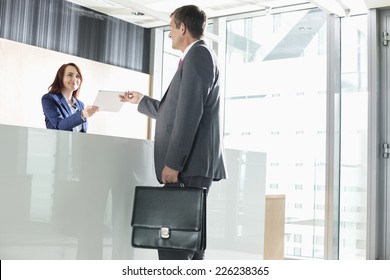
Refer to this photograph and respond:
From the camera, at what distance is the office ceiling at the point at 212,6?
16.3ft

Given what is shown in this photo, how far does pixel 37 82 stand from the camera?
5.02 m

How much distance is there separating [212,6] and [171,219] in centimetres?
369

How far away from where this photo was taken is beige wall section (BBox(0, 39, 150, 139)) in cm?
475

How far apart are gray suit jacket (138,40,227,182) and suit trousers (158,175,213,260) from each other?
3cm

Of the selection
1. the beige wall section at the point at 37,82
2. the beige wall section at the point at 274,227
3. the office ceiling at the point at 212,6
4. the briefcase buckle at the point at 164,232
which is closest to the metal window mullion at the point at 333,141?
the office ceiling at the point at 212,6

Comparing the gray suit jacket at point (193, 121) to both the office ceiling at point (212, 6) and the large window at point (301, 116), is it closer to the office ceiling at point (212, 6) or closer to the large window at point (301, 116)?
the office ceiling at point (212, 6)

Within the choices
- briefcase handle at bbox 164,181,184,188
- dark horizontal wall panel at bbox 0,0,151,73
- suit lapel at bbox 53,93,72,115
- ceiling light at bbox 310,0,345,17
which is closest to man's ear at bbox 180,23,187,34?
briefcase handle at bbox 164,181,184,188

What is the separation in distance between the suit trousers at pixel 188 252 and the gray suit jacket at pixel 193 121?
0.11 ft

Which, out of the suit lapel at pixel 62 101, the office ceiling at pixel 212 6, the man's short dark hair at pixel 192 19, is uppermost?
the office ceiling at pixel 212 6

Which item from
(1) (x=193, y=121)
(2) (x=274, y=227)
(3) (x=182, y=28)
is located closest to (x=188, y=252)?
(1) (x=193, y=121)

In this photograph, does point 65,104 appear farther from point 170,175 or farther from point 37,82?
point 170,175

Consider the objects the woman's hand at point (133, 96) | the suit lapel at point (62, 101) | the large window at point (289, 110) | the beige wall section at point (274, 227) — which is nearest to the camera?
the woman's hand at point (133, 96)

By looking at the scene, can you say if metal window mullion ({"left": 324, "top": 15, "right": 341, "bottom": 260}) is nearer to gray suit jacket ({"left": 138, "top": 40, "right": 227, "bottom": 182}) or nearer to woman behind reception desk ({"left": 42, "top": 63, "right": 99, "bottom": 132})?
woman behind reception desk ({"left": 42, "top": 63, "right": 99, "bottom": 132})

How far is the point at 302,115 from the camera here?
539cm
